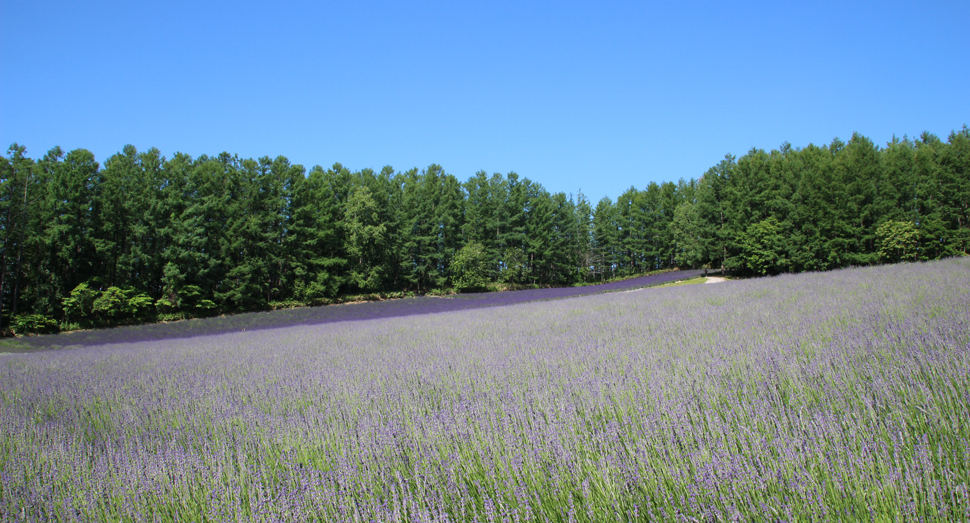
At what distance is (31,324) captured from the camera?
22.3 m

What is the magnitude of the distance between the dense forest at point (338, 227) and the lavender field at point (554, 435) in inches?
976

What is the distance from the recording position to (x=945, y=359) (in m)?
3.08

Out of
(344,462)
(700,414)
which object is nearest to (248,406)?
(344,462)

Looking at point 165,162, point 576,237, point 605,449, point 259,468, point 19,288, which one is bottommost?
point 259,468

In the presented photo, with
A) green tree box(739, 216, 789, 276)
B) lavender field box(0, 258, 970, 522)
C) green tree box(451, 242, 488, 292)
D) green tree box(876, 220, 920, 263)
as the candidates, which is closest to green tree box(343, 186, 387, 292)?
green tree box(451, 242, 488, 292)

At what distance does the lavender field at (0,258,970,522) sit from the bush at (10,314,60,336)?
76.8ft

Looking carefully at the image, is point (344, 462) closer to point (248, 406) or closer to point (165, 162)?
point (248, 406)

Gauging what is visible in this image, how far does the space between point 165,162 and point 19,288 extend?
10586 millimetres

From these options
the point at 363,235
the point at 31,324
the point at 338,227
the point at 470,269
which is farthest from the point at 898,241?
the point at 31,324

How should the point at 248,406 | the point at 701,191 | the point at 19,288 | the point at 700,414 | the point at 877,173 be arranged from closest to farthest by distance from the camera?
1. the point at 700,414
2. the point at 248,406
3. the point at 19,288
4. the point at 877,173
5. the point at 701,191

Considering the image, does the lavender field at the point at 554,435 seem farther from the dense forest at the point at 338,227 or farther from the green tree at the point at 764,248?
the green tree at the point at 764,248

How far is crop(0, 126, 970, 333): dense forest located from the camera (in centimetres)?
2459

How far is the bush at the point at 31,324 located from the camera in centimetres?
2209

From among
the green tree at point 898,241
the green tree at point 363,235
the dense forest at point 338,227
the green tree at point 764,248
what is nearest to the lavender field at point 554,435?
the dense forest at point 338,227
